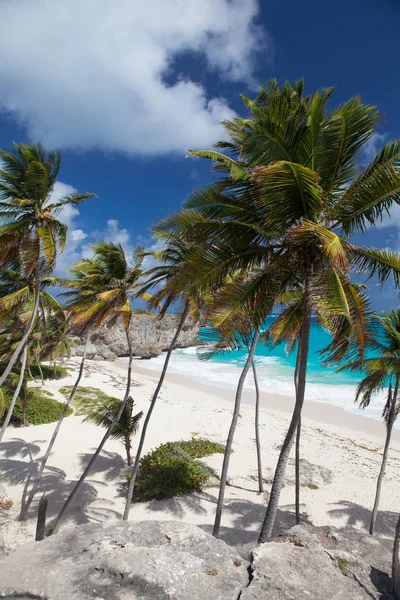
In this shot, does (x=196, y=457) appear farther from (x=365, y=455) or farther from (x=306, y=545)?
(x=306, y=545)

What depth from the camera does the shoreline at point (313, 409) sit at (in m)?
24.0

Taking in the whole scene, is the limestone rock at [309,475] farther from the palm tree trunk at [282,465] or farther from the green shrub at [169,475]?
the palm tree trunk at [282,465]

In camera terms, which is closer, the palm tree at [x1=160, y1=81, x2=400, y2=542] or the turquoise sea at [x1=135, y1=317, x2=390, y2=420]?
the palm tree at [x1=160, y1=81, x2=400, y2=542]

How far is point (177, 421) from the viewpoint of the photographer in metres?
21.8

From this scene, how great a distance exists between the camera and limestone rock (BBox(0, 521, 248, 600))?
Answer: 156 inches

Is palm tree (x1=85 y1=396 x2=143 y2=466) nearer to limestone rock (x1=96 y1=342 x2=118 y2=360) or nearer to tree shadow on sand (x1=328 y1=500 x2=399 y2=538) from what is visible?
tree shadow on sand (x1=328 y1=500 x2=399 y2=538)

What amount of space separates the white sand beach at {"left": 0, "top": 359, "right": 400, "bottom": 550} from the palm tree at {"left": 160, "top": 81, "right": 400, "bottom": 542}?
651cm

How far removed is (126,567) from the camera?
4.26 m

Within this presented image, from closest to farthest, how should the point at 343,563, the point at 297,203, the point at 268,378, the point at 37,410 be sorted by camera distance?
1. the point at 343,563
2. the point at 297,203
3. the point at 37,410
4. the point at 268,378

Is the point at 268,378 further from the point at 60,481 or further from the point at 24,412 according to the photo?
the point at 60,481

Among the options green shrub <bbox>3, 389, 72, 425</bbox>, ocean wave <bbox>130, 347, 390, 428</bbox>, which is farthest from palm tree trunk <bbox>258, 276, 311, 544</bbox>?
ocean wave <bbox>130, 347, 390, 428</bbox>

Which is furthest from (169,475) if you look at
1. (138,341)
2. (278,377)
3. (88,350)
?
(138,341)

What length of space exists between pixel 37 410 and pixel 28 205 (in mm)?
14757

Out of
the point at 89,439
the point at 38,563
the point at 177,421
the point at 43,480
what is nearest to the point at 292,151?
the point at 38,563
